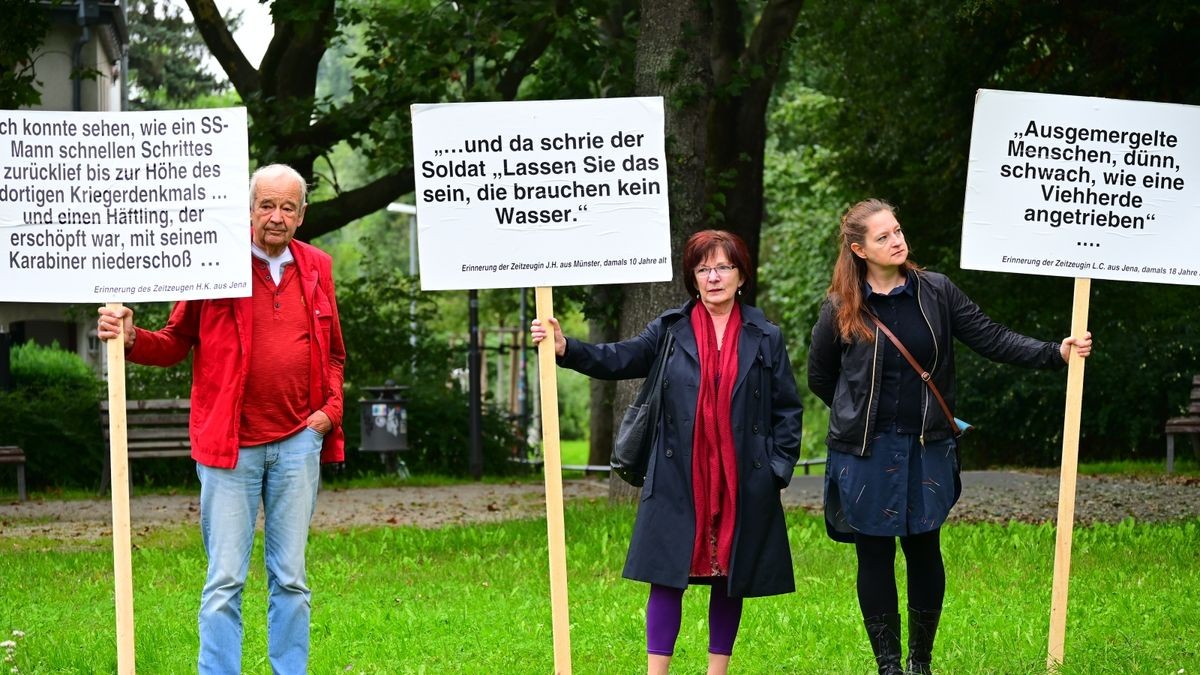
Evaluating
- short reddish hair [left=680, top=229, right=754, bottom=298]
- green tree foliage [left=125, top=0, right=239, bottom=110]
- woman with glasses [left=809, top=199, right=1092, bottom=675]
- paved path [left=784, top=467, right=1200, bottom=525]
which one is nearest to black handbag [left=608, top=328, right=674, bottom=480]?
short reddish hair [left=680, top=229, right=754, bottom=298]

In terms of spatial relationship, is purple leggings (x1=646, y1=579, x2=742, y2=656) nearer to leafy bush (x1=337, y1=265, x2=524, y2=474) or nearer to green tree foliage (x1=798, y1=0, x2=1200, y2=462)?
green tree foliage (x1=798, y1=0, x2=1200, y2=462)

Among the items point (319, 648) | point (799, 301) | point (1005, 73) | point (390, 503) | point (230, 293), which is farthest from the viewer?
point (799, 301)

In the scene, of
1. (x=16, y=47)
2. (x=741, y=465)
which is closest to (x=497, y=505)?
(x=16, y=47)

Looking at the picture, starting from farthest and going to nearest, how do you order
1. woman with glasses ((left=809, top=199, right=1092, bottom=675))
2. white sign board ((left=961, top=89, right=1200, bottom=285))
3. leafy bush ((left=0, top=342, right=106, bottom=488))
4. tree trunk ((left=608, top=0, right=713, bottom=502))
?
1. leafy bush ((left=0, top=342, right=106, bottom=488))
2. tree trunk ((left=608, top=0, right=713, bottom=502))
3. white sign board ((left=961, top=89, right=1200, bottom=285))
4. woman with glasses ((left=809, top=199, right=1092, bottom=675))

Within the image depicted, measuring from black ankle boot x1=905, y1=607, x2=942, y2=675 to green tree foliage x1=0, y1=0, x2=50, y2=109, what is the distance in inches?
390

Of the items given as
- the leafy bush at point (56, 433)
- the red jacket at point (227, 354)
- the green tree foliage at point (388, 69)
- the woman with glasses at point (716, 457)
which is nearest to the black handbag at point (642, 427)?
the woman with glasses at point (716, 457)

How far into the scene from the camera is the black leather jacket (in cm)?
632

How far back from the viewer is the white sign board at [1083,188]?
265 inches

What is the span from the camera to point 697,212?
42.9ft

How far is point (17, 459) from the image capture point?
1617 centimetres

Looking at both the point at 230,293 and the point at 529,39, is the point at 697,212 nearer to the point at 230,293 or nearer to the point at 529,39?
the point at 529,39

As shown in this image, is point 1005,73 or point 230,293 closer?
point 230,293

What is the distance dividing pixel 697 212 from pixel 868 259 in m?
6.66

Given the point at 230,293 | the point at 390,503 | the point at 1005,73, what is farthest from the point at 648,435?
the point at 1005,73
